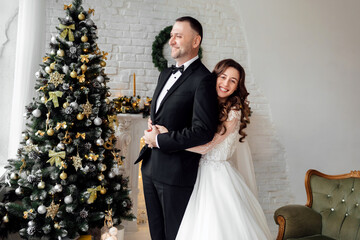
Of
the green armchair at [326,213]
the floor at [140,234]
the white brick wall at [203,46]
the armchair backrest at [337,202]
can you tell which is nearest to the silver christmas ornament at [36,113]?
the white brick wall at [203,46]

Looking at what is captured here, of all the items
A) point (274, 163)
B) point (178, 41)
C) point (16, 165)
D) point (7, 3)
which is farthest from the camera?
point (274, 163)

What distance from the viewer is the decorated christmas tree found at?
2.15 metres

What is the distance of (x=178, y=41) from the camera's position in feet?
6.20

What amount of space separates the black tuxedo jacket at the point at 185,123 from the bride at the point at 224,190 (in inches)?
3.5

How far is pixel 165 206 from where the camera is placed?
187 cm

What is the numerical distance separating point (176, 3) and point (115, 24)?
84 centimetres

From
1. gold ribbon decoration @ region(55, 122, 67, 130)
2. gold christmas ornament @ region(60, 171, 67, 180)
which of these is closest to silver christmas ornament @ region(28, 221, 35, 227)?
gold christmas ornament @ region(60, 171, 67, 180)

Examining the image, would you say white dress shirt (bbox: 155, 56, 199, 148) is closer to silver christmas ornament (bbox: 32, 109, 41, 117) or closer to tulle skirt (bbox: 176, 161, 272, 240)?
tulle skirt (bbox: 176, 161, 272, 240)

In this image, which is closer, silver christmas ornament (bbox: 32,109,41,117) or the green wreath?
silver christmas ornament (bbox: 32,109,41,117)

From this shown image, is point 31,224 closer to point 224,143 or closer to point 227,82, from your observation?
point 224,143

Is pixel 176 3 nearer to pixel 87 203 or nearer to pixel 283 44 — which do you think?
pixel 283 44

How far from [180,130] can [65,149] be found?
0.96 metres

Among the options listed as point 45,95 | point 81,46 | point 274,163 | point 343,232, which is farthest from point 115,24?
point 343,232

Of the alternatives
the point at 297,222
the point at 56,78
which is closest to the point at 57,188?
the point at 56,78
